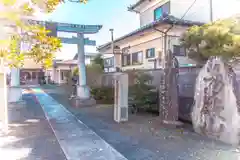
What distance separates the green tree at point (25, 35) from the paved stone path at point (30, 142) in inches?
86.6

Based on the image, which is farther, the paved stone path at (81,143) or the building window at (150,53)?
the building window at (150,53)

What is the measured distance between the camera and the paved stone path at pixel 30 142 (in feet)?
14.4

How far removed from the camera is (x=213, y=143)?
5.10 meters

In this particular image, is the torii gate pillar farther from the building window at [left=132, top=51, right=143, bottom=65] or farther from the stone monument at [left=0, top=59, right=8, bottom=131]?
the stone monument at [left=0, top=59, right=8, bottom=131]

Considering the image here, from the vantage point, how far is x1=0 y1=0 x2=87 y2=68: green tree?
244 cm

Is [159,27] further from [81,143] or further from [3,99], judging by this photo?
[3,99]

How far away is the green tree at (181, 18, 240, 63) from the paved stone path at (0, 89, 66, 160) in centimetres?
503

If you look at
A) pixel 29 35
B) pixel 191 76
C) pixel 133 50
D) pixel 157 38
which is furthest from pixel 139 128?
pixel 133 50

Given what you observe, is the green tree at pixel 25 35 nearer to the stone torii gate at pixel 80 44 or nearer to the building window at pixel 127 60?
the stone torii gate at pixel 80 44

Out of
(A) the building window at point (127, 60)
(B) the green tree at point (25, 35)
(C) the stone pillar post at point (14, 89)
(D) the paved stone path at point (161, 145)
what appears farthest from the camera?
(A) the building window at point (127, 60)

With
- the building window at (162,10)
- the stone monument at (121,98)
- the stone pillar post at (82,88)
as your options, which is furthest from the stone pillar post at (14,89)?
the building window at (162,10)

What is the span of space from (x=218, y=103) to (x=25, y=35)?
485 cm

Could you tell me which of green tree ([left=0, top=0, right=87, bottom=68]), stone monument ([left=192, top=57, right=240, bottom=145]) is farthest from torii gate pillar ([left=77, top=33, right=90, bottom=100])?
green tree ([left=0, top=0, right=87, bottom=68])

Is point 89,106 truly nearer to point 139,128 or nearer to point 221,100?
point 139,128
